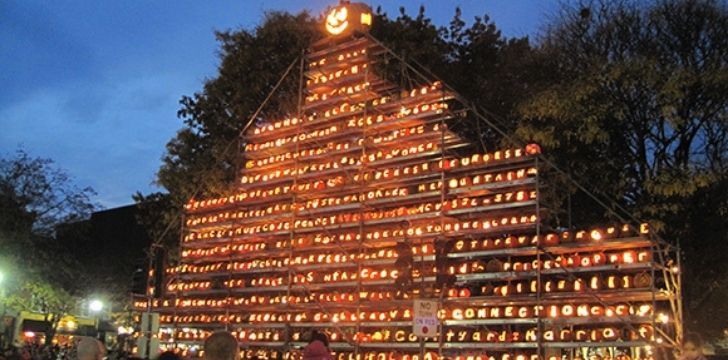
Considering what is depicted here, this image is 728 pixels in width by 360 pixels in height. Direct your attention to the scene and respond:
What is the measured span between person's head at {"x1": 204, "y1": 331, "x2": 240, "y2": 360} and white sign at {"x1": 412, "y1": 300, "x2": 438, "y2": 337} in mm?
8653

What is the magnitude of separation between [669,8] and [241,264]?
14.3 meters

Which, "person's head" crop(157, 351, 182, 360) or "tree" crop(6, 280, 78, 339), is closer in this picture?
"person's head" crop(157, 351, 182, 360)

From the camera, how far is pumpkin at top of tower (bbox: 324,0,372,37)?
23.9 m

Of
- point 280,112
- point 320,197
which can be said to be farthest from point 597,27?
point 280,112

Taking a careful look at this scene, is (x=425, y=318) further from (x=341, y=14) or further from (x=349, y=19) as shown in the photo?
(x=341, y=14)

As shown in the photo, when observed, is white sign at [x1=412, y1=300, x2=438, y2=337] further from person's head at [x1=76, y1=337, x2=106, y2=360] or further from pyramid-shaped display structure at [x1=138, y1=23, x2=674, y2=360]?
person's head at [x1=76, y1=337, x2=106, y2=360]

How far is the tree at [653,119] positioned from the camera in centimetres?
1822

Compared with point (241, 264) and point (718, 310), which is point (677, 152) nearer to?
point (718, 310)

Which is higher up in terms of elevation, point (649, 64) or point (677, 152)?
point (649, 64)

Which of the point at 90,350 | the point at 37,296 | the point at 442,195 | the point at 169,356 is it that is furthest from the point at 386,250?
the point at 37,296

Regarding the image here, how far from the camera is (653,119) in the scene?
19.6 meters

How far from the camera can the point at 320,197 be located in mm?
22438

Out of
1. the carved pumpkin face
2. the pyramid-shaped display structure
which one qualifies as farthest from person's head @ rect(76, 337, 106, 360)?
the carved pumpkin face

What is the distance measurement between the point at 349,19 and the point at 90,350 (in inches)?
734
